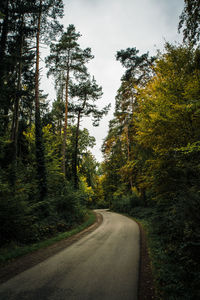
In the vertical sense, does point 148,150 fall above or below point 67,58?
below

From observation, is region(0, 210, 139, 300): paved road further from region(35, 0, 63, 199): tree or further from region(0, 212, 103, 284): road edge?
region(35, 0, 63, 199): tree

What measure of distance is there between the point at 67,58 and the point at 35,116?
841 cm

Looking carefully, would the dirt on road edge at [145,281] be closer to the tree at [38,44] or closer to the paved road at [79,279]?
the paved road at [79,279]

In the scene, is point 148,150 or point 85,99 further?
point 85,99

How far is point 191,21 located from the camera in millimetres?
6176

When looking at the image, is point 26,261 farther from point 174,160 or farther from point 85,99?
point 85,99

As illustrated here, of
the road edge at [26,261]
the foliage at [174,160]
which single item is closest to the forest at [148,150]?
the foliage at [174,160]

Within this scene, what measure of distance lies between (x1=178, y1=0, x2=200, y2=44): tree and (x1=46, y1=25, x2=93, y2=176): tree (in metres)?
10.9

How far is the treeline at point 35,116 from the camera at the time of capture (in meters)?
7.47

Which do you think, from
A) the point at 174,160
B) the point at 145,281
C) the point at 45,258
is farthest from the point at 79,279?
the point at 174,160

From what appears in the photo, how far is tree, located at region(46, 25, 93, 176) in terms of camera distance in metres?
14.4

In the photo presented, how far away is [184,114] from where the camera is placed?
22.7 feet

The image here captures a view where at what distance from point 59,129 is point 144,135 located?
Answer: 18063 millimetres

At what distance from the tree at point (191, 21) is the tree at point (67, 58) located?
35.9 ft
